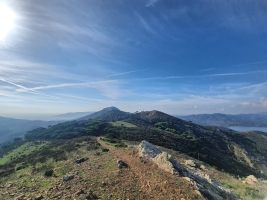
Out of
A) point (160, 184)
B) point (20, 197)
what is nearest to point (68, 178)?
point (20, 197)

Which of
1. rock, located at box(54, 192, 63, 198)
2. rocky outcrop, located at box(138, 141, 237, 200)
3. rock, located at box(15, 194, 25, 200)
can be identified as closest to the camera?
rock, located at box(54, 192, 63, 198)

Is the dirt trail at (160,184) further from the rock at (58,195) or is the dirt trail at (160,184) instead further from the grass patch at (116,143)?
the grass patch at (116,143)

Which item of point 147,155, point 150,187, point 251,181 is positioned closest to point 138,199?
point 150,187

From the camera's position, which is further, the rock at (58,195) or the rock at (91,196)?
the rock at (58,195)

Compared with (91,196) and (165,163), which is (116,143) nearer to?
(165,163)

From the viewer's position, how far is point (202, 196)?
19656 millimetres

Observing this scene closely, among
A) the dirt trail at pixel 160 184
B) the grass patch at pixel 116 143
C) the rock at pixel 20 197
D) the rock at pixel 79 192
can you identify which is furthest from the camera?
the grass patch at pixel 116 143

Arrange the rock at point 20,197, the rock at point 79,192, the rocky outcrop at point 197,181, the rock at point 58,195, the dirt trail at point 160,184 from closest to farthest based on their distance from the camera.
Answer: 1. the dirt trail at point 160,184
2. the rock at point 58,195
3. the rock at point 79,192
4. the rock at point 20,197
5. the rocky outcrop at point 197,181

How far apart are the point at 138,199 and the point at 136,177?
174 inches

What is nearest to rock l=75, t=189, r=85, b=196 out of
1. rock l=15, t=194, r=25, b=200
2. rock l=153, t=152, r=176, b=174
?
rock l=15, t=194, r=25, b=200

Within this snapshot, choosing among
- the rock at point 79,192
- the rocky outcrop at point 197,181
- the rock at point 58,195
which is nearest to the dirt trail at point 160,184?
the rocky outcrop at point 197,181

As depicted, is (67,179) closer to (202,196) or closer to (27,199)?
(27,199)

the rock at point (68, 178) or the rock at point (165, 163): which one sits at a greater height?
the rock at point (165, 163)

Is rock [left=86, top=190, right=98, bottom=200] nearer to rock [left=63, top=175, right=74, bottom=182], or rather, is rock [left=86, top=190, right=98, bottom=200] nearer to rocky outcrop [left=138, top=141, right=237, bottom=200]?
rock [left=63, top=175, right=74, bottom=182]
